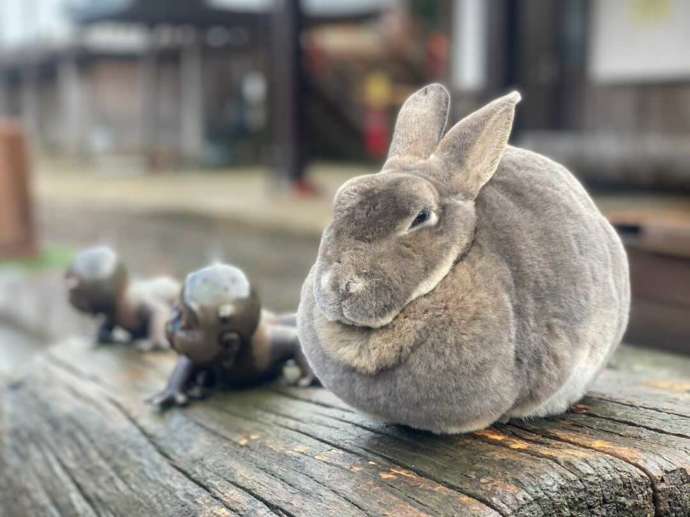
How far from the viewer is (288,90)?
8289mm

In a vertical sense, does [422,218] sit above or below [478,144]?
below

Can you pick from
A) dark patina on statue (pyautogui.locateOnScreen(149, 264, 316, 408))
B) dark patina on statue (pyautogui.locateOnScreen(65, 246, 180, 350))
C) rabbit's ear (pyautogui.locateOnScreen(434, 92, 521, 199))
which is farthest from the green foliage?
rabbit's ear (pyautogui.locateOnScreen(434, 92, 521, 199))

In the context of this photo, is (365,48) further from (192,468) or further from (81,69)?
(192,468)

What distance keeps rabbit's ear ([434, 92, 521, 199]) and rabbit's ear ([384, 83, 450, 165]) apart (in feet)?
0.22

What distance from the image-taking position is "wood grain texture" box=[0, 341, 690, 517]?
1.35 meters

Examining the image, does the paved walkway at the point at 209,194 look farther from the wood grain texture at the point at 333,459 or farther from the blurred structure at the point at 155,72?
the wood grain texture at the point at 333,459

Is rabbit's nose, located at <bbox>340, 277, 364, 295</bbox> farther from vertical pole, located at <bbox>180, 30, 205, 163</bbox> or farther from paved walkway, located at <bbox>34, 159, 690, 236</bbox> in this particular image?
vertical pole, located at <bbox>180, 30, 205, 163</bbox>

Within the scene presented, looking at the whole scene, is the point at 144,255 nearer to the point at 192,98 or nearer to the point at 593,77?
the point at 593,77

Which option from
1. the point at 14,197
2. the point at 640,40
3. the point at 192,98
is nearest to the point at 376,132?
the point at 192,98

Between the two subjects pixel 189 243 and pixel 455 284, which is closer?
pixel 455 284

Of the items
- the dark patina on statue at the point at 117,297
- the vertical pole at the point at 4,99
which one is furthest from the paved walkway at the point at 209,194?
the vertical pole at the point at 4,99

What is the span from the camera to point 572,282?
1466mm

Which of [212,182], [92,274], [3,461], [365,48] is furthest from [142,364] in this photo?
[365,48]

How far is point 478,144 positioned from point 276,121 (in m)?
7.41
